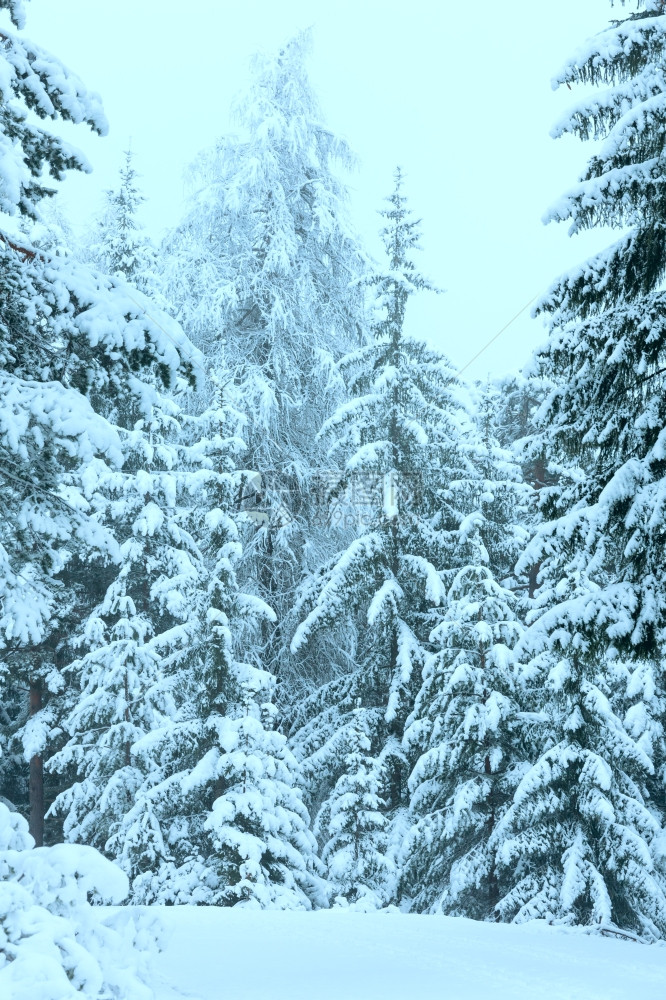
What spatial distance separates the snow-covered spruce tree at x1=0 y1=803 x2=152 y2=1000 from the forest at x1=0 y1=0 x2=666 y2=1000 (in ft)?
8.26

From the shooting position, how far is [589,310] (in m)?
8.96

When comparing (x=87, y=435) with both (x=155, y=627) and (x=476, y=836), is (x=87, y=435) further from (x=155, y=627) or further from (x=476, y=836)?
(x=155, y=627)

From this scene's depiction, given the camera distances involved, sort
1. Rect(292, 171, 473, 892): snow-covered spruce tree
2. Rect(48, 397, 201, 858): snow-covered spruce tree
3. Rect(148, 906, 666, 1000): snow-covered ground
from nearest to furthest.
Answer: Rect(148, 906, 666, 1000): snow-covered ground
Rect(292, 171, 473, 892): snow-covered spruce tree
Rect(48, 397, 201, 858): snow-covered spruce tree

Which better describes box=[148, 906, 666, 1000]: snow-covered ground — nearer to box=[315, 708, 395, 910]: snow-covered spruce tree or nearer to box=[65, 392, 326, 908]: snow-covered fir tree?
box=[65, 392, 326, 908]: snow-covered fir tree

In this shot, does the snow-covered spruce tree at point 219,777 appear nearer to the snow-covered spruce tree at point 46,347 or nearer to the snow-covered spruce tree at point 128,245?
the snow-covered spruce tree at point 128,245

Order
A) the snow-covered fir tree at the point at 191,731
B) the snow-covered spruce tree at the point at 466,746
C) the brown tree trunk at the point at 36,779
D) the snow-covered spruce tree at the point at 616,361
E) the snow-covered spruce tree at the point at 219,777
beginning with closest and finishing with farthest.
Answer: the snow-covered spruce tree at the point at 616,361
the snow-covered spruce tree at the point at 219,777
the snow-covered fir tree at the point at 191,731
the snow-covered spruce tree at the point at 466,746
the brown tree trunk at the point at 36,779

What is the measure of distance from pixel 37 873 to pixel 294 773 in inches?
438

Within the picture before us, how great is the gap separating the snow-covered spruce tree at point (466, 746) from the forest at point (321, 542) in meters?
0.06

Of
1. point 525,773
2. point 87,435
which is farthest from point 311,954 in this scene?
point 525,773

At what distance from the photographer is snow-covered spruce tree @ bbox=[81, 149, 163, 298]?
64.6 feet

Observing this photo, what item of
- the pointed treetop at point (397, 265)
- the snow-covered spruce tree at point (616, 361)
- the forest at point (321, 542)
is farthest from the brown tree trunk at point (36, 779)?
the snow-covered spruce tree at point (616, 361)

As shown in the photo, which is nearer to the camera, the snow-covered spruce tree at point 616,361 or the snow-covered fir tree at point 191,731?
the snow-covered spruce tree at point 616,361

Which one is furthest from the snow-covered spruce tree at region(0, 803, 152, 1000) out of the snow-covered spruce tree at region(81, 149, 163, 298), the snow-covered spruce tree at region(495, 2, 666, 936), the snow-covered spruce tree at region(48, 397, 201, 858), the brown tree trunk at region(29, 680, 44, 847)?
the brown tree trunk at region(29, 680, 44, 847)

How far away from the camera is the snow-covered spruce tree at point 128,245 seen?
19.7 m
